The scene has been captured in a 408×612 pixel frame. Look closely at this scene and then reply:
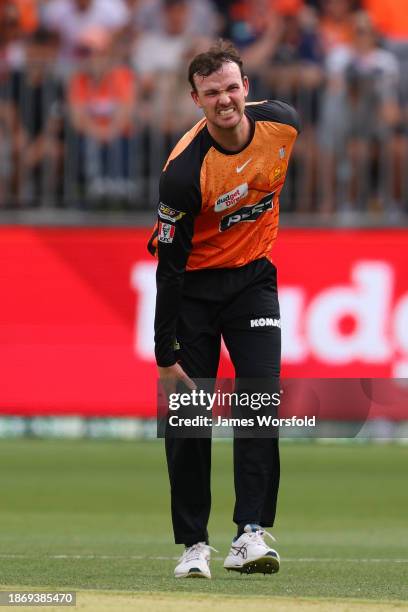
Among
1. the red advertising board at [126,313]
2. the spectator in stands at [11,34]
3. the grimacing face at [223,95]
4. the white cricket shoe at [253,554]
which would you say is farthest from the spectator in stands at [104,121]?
the white cricket shoe at [253,554]

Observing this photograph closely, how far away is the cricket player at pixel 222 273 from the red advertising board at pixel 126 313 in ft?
25.5

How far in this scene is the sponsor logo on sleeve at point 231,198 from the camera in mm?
7094

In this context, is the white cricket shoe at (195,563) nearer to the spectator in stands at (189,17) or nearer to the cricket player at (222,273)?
the cricket player at (222,273)

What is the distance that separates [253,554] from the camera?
7125 millimetres

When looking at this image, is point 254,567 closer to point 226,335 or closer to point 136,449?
point 226,335

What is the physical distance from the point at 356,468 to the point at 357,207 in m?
3.09

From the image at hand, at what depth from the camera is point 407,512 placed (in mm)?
11133

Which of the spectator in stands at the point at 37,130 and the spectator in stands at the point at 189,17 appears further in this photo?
the spectator in stands at the point at 189,17

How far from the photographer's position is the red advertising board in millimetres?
15266

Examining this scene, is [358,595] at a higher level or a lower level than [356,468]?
higher

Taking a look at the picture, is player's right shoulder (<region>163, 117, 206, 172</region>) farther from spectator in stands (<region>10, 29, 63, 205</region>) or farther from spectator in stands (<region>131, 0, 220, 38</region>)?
spectator in stands (<region>131, 0, 220, 38</region>)

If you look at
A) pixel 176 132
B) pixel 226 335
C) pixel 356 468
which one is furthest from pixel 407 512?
pixel 176 132

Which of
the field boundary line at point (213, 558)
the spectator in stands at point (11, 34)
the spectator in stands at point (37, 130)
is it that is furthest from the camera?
the spectator in stands at point (11, 34)

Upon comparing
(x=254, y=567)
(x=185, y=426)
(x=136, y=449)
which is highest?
(x=185, y=426)
